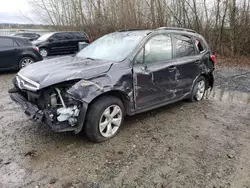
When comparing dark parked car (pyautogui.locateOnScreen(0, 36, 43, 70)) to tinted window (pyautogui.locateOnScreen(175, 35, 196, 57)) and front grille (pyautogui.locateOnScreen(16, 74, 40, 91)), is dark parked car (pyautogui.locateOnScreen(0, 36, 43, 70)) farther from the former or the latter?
tinted window (pyautogui.locateOnScreen(175, 35, 196, 57))

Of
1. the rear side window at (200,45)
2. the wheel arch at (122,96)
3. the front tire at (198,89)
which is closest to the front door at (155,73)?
the wheel arch at (122,96)

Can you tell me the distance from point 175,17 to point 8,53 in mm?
9806

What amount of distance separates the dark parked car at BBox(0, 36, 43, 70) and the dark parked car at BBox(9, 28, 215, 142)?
5103mm

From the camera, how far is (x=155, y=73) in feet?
13.3

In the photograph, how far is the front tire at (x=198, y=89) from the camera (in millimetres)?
5287

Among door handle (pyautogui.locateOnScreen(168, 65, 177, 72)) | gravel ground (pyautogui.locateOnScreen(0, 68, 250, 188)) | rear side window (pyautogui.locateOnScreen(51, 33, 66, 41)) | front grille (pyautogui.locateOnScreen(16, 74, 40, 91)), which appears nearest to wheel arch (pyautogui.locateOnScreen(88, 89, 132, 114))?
gravel ground (pyautogui.locateOnScreen(0, 68, 250, 188))

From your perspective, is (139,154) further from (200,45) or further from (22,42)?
(22,42)

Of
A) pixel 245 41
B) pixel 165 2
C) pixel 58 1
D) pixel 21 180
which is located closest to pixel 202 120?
pixel 21 180

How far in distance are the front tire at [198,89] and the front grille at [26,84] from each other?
136 inches

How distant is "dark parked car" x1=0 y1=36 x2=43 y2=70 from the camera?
841 cm

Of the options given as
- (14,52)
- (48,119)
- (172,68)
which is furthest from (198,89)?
(14,52)

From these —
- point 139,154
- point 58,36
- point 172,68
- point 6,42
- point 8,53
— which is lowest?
point 139,154

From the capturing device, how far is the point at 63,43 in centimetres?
1358

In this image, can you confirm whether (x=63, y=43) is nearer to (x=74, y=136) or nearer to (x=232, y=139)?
(x=74, y=136)
